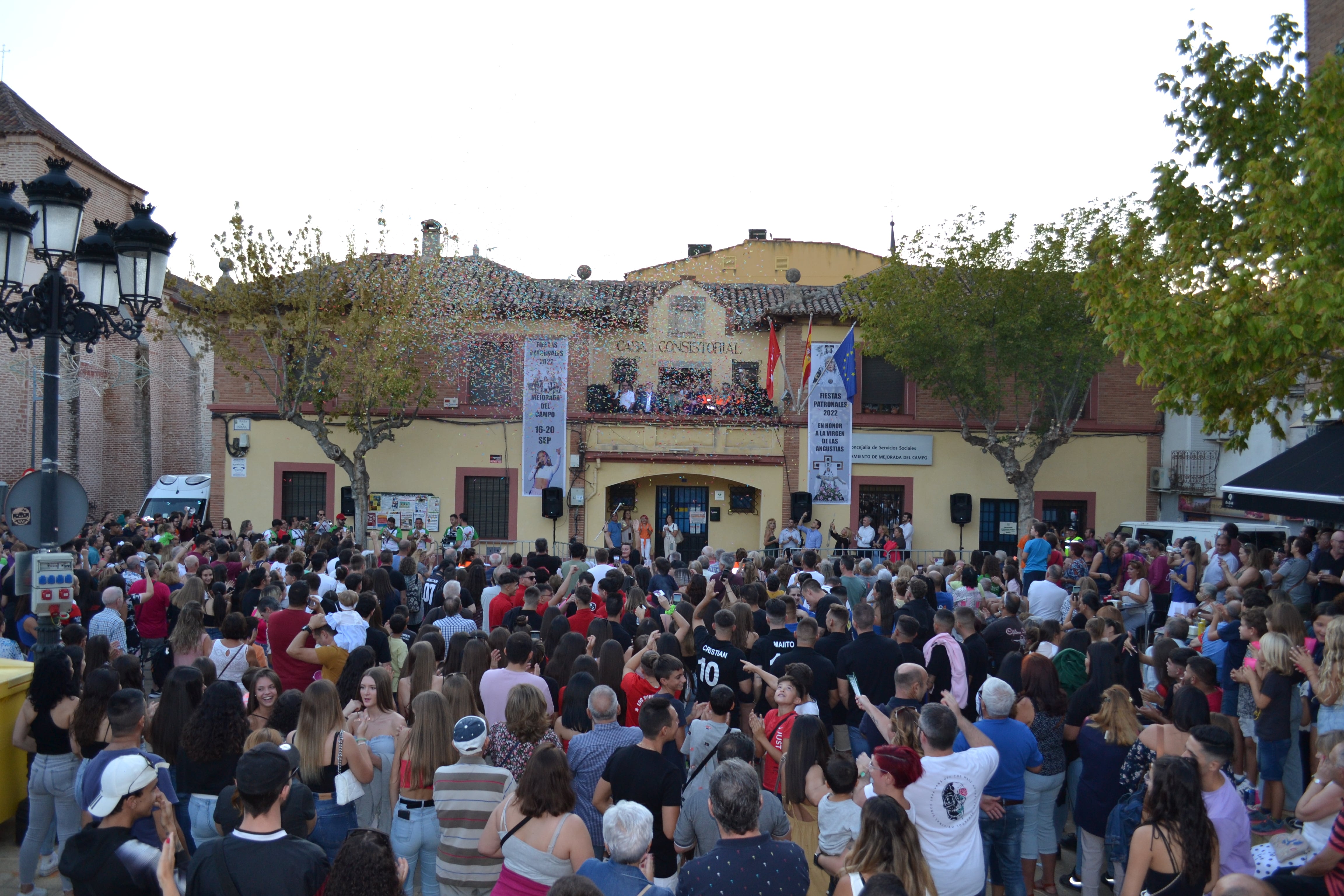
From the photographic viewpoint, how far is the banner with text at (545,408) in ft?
76.3

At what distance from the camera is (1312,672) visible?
22.3 feet

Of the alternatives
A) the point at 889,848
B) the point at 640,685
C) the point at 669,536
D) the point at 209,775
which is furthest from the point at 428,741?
the point at 669,536

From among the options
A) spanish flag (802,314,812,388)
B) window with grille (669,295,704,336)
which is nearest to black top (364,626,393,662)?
spanish flag (802,314,812,388)

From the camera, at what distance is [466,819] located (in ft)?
15.2

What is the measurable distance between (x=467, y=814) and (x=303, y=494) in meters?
20.9

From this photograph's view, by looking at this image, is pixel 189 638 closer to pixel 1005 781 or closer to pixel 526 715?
pixel 526 715

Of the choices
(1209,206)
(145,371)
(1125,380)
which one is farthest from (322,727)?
(145,371)

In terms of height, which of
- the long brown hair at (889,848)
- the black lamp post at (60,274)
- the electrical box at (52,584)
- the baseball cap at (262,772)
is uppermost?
the black lamp post at (60,274)

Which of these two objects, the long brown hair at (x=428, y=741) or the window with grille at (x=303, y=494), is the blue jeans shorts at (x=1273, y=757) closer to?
the long brown hair at (x=428, y=741)

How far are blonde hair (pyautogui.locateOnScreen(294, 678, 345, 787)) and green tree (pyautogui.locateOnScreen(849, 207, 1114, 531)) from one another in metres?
17.8

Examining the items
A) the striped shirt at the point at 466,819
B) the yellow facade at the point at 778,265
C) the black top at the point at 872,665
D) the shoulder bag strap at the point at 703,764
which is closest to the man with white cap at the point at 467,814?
the striped shirt at the point at 466,819

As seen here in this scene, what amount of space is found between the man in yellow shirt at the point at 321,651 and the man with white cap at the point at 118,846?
320 centimetres

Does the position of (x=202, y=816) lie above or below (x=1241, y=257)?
below

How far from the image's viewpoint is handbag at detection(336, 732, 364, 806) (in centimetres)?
498
